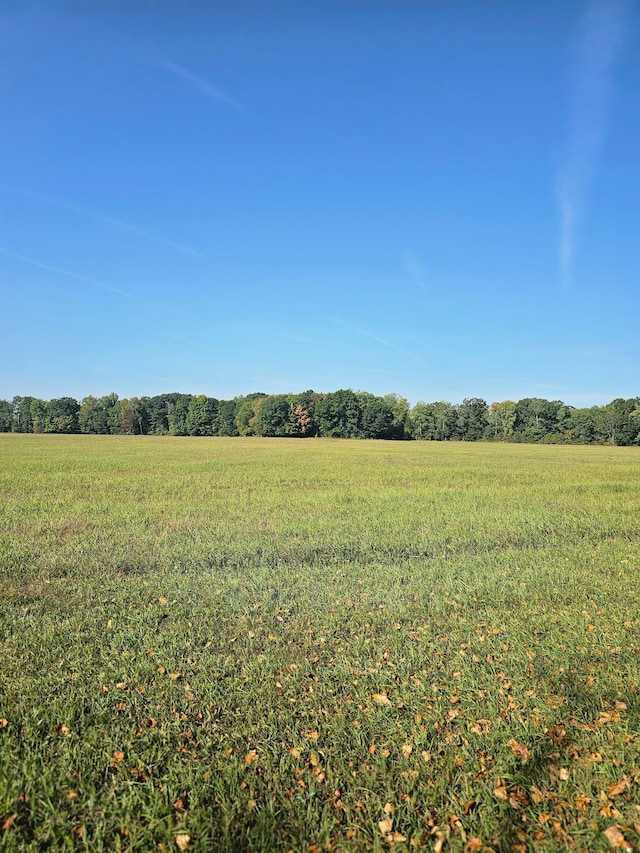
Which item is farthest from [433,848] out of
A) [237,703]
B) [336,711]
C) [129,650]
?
[129,650]

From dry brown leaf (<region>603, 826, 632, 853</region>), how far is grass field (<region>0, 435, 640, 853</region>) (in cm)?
3

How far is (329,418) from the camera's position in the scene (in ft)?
367

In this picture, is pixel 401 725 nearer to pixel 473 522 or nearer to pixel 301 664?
pixel 301 664

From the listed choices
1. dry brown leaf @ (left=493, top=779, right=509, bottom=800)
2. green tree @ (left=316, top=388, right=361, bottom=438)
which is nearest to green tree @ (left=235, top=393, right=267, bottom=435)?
green tree @ (left=316, top=388, right=361, bottom=438)

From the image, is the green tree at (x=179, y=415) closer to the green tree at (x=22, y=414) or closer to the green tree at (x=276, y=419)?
the green tree at (x=276, y=419)

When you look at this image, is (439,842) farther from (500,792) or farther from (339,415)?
(339,415)

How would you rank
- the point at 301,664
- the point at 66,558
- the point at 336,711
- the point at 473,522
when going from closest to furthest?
the point at 336,711 < the point at 301,664 < the point at 66,558 < the point at 473,522

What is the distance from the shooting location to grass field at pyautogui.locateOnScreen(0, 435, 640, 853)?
3.47 metres

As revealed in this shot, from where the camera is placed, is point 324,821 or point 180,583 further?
point 180,583

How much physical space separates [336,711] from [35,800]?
256 centimetres

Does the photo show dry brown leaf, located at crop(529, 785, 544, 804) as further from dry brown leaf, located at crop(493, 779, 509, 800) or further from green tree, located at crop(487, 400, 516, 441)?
green tree, located at crop(487, 400, 516, 441)

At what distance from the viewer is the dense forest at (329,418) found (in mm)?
99750

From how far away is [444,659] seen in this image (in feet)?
18.8

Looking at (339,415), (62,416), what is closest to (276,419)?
(339,415)
